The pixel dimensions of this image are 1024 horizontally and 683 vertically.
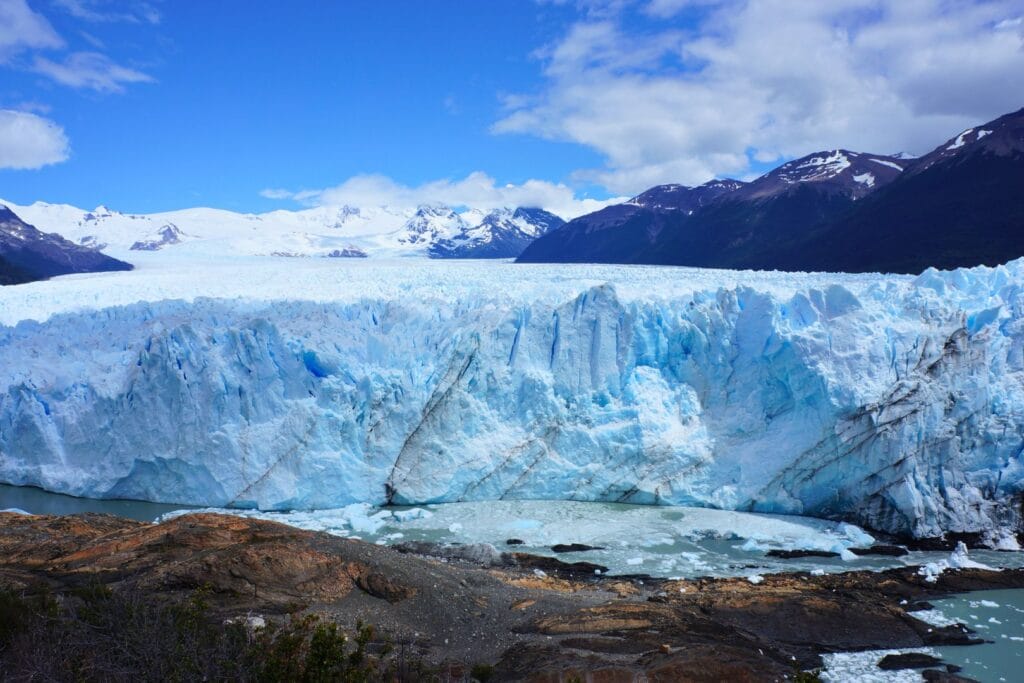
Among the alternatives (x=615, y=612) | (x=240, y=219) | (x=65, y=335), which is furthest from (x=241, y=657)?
(x=240, y=219)

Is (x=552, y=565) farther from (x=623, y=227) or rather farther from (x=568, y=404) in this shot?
(x=623, y=227)

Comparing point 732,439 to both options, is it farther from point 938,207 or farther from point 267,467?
point 938,207

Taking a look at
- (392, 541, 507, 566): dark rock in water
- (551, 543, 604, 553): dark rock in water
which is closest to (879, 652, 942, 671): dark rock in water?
(551, 543, 604, 553): dark rock in water

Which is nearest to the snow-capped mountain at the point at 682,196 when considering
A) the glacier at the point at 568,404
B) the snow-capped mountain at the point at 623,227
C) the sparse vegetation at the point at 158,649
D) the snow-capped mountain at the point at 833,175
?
the snow-capped mountain at the point at 623,227

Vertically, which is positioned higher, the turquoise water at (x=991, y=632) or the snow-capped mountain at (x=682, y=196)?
the snow-capped mountain at (x=682, y=196)

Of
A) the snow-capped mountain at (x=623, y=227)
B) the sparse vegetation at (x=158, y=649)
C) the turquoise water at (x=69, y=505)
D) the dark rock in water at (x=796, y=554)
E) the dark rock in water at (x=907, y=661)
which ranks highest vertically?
the snow-capped mountain at (x=623, y=227)

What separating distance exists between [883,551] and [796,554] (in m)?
1.39

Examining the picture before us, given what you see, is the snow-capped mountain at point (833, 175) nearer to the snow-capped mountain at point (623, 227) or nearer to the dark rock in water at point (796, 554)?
the snow-capped mountain at point (623, 227)

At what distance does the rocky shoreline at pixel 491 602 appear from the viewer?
6594 millimetres

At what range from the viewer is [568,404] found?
13.8 metres

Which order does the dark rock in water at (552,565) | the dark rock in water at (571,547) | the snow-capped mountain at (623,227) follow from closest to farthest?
the dark rock in water at (552,565) < the dark rock in water at (571,547) < the snow-capped mountain at (623,227)

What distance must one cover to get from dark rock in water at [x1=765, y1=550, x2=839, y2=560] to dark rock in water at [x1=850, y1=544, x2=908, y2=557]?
42 cm

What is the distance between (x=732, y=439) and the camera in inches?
517

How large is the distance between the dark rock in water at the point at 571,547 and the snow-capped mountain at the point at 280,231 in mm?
57926
